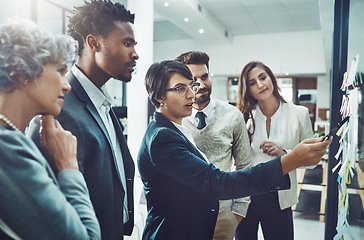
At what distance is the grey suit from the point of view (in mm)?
642

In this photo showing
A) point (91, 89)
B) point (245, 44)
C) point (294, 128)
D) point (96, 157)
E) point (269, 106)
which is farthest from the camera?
point (245, 44)

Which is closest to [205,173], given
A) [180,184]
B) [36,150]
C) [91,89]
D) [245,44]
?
[180,184]

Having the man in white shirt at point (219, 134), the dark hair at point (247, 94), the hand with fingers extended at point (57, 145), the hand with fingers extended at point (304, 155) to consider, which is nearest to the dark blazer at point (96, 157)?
the hand with fingers extended at point (57, 145)

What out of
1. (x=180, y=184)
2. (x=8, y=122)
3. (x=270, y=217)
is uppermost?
(x=8, y=122)

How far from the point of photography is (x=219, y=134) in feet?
5.62

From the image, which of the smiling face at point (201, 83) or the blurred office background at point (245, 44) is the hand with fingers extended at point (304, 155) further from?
the smiling face at point (201, 83)

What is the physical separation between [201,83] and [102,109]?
0.69 metres

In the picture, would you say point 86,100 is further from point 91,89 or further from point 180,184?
point 180,184

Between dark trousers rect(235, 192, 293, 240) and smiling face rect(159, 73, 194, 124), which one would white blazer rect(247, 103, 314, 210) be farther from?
smiling face rect(159, 73, 194, 124)

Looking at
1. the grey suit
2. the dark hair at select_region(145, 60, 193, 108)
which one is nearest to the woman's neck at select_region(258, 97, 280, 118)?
the dark hair at select_region(145, 60, 193, 108)

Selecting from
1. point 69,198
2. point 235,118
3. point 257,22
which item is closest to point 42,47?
point 69,198

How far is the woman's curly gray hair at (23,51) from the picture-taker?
721 millimetres

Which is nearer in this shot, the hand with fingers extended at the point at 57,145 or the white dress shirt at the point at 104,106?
the hand with fingers extended at the point at 57,145

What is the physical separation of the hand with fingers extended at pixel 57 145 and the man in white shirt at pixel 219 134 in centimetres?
96
